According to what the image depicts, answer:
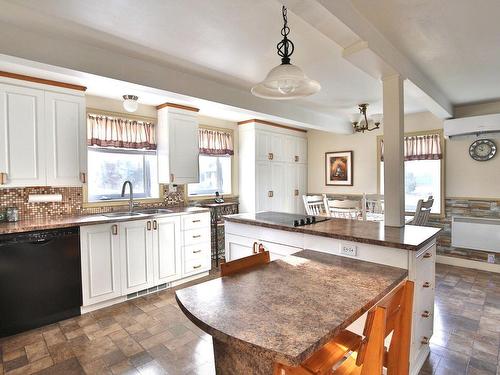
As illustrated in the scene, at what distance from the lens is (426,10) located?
6.01 feet

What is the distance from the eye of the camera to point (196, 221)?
3873 millimetres

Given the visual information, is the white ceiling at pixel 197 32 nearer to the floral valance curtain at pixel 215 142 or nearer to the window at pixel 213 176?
the floral valance curtain at pixel 215 142

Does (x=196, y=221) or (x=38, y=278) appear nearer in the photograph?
(x=38, y=278)

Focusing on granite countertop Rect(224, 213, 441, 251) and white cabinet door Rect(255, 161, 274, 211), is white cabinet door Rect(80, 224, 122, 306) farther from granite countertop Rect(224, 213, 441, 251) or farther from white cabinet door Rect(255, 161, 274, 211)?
white cabinet door Rect(255, 161, 274, 211)

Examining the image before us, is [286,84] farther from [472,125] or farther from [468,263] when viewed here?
[468,263]

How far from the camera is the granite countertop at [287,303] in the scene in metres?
0.88

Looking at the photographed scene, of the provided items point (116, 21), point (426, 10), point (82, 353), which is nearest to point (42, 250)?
point (82, 353)

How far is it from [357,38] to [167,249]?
2996mm

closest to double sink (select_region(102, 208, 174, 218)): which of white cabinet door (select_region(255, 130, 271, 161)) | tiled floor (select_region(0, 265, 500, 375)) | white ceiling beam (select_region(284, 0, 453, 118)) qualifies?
tiled floor (select_region(0, 265, 500, 375))

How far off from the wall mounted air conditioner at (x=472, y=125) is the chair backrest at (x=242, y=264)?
3.92 meters

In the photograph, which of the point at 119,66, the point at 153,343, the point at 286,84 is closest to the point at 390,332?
the point at 286,84

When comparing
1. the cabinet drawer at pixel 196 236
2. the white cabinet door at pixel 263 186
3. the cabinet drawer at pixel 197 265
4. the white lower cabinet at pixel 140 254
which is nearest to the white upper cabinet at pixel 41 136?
the white lower cabinet at pixel 140 254

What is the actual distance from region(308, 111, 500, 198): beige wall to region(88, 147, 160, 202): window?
3385 millimetres

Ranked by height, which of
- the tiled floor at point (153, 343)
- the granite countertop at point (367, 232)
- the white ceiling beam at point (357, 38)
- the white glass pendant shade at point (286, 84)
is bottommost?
the tiled floor at point (153, 343)
